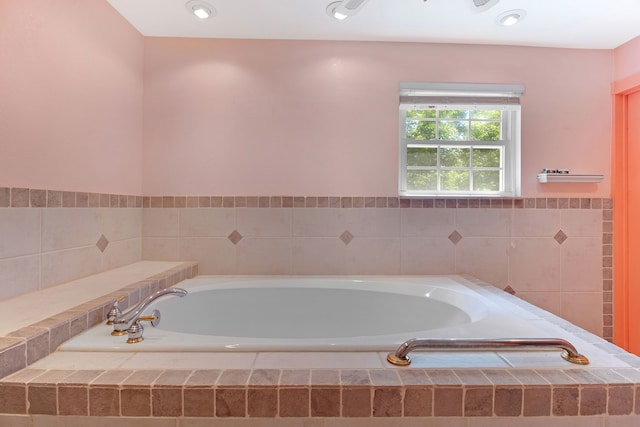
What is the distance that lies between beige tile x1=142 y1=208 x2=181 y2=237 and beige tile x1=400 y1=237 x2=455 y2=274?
1535 millimetres

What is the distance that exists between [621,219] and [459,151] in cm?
115

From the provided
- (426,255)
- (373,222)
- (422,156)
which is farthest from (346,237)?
(422,156)

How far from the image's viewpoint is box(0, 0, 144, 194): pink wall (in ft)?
Result: 4.10

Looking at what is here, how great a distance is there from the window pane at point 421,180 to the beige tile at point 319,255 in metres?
0.66

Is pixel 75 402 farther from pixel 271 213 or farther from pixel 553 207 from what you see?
pixel 553 207

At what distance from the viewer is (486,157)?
2232 mm

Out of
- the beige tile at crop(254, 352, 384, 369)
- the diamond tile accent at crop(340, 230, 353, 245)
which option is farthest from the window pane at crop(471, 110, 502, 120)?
the beige tile at crop(254, 352, 384, 369)

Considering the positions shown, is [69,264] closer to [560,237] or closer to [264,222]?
[264,222]

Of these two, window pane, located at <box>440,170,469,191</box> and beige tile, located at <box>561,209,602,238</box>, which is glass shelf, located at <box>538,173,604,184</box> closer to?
beige tile, located at <box>561,209,602,238</box>

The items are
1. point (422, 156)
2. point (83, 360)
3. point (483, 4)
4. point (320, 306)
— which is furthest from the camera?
point (422, 156)

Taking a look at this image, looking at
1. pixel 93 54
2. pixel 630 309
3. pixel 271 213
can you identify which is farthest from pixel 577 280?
pixel 93 54

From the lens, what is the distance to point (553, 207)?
212cm

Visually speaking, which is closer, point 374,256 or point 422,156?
point 374,256

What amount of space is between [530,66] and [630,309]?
1773 mm
